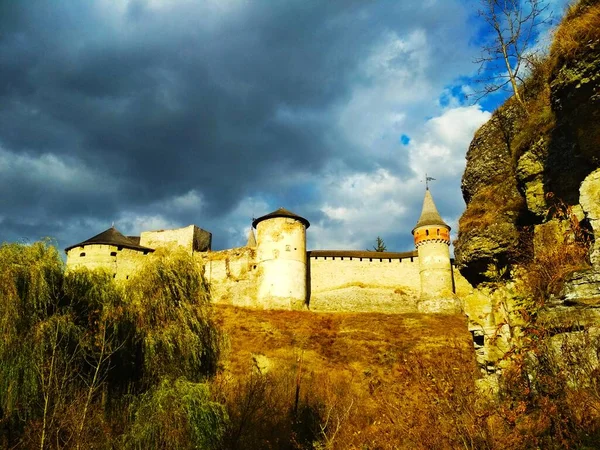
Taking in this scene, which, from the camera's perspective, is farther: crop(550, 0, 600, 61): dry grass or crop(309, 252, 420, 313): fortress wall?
crop(309, 252, 420, 313): fortress wall

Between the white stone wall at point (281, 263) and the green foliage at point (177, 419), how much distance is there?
28845 millimetres

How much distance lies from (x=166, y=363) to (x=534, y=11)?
14.0 metres

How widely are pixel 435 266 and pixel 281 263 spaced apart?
43.6ft

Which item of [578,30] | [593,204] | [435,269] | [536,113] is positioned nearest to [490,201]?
[536,113]

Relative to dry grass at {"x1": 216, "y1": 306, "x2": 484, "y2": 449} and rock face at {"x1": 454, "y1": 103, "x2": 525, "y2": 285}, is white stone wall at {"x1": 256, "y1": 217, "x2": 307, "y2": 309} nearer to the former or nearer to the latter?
dry grass at {"x1": 216, "y1": 306, "x2": 484, "y2": 449}

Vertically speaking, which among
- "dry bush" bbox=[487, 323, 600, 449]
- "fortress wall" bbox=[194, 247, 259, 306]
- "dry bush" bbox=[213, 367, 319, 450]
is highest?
"fortress wall" bbox=[194, 247, 259, 306]

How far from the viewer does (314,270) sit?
44719mm

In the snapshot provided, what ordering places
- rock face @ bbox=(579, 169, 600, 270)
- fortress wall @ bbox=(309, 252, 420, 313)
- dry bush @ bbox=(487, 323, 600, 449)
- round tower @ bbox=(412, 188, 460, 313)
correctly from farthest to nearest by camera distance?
fortress wall @ bbox=(309, 252, 420, 313) → round tower @ bbox=(412, 188, 460, 313) → rock face @ bbox=(579, 169, 600, 270) → dry bush @ bbox=(487, 323, 600, 449)

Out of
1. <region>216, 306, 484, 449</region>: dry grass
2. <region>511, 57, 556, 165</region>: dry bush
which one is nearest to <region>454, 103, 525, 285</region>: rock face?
<region>511, 57, 556, 165</region>: dry bush

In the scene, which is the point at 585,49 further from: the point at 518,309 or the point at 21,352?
the point at 21,352

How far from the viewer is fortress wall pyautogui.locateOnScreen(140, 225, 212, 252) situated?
47.7 meters

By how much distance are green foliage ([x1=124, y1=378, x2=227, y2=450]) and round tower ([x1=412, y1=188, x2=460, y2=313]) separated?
3159cm

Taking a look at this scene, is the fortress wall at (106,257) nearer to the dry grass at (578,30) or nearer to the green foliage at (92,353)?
the green foliage at (92,353)

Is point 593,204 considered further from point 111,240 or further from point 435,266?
point 111,240
